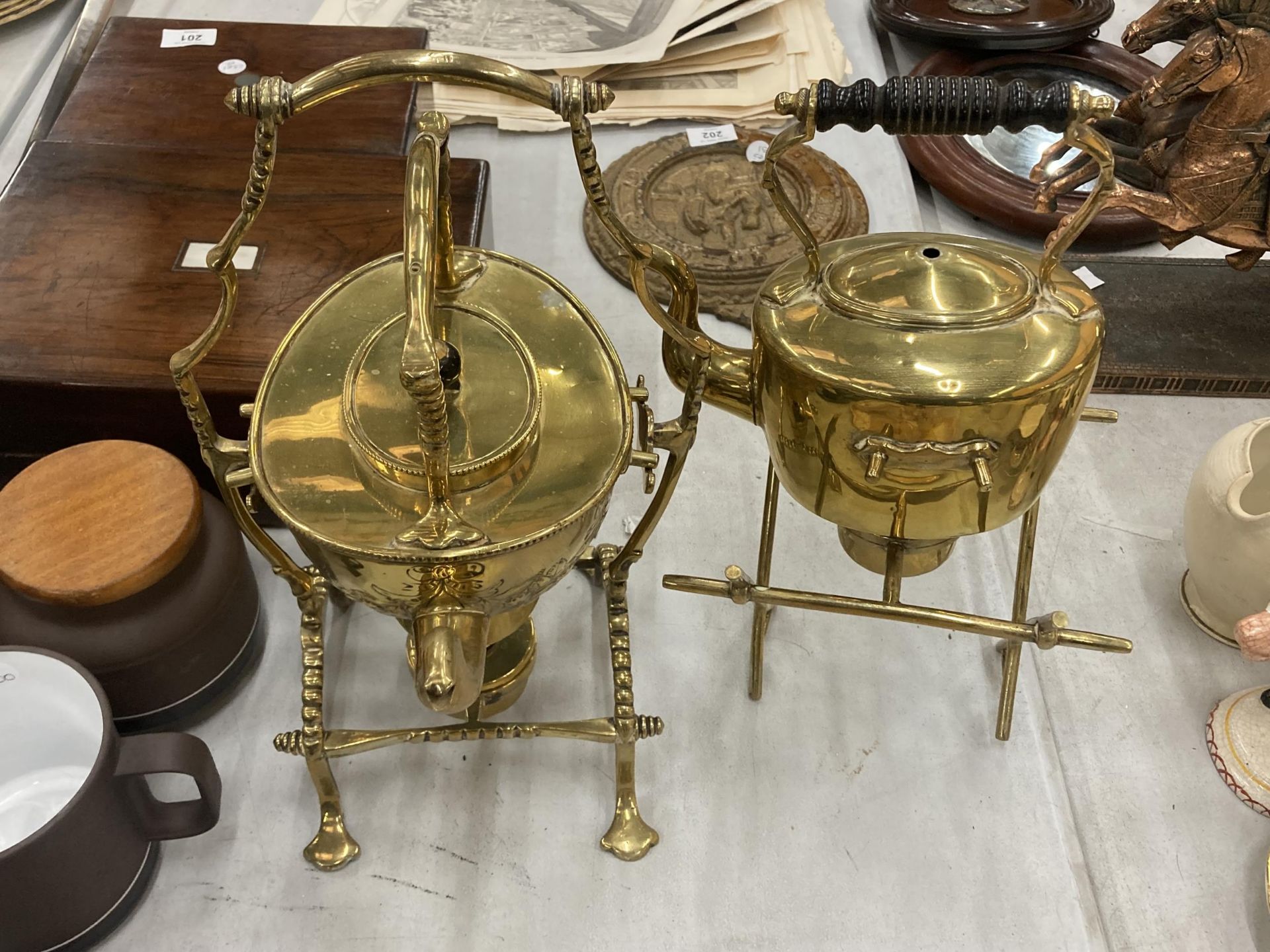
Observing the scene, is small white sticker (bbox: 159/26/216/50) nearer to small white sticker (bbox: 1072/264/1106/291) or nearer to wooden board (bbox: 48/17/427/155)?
wooden board (bbox: 48/17/427/155)

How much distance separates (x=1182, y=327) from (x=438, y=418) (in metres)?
0.89

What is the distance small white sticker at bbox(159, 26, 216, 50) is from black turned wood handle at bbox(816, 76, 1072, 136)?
3.15 feet

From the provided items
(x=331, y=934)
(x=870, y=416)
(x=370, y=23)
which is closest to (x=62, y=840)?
(x=331, y=934)

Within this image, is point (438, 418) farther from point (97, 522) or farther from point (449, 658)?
point (97, 522)

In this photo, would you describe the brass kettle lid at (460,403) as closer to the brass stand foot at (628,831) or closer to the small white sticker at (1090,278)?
the brass stand foot at (628,831)

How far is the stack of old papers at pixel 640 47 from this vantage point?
129cm

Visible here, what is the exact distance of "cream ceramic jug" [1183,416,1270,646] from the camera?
0.73 meters

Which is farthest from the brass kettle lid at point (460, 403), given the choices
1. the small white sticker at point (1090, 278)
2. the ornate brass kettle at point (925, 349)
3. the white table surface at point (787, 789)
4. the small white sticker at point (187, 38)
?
the small white sticker at point (187, 38)

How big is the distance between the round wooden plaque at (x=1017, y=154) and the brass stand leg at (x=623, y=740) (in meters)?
0.65

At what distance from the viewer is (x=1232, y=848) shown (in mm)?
723

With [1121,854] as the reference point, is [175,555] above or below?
above

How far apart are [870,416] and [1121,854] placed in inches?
16.7

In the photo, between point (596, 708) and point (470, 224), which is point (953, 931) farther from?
point (470, 224)

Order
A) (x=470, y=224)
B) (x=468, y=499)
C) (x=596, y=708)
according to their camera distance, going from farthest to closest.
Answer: (x=470, y=224)
(x=596, y=708)
(x=468, y=499)
